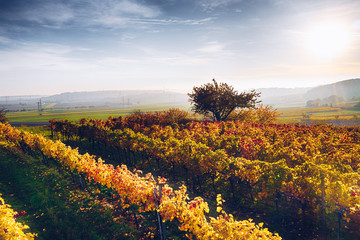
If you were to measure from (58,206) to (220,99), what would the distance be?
30.0 m

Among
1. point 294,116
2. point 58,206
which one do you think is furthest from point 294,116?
point 58,206

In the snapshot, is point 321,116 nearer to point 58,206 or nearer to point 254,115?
point 254,115

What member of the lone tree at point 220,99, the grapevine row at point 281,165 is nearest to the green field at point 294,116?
the lone tree at point 220,99

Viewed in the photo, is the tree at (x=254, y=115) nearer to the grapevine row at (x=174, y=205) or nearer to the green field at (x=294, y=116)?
the green field at (x=294, y=116)

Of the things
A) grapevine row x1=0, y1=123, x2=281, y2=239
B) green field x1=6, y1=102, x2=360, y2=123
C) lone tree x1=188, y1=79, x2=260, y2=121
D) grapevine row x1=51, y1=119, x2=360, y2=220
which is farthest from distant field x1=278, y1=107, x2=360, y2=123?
grapevine row x1=0, y1=123, x2=281, y2=239

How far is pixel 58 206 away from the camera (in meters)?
10.4

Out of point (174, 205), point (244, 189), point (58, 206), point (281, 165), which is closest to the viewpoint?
point (174, 205)

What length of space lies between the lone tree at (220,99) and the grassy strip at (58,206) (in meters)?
26.7

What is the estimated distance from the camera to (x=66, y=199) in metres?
11.2

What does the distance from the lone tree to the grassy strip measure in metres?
26.7

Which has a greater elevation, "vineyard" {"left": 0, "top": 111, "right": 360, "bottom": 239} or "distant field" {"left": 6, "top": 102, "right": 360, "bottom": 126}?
"vineyard" {"left": 0, "top": 111, "right": 360, "bottom": 239}

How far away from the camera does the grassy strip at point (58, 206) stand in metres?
8.45

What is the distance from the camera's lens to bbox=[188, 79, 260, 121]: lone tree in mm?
34906

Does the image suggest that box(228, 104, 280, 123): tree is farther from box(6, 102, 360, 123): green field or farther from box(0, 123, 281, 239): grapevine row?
box(0, 123, 281, 239): grapevine row
